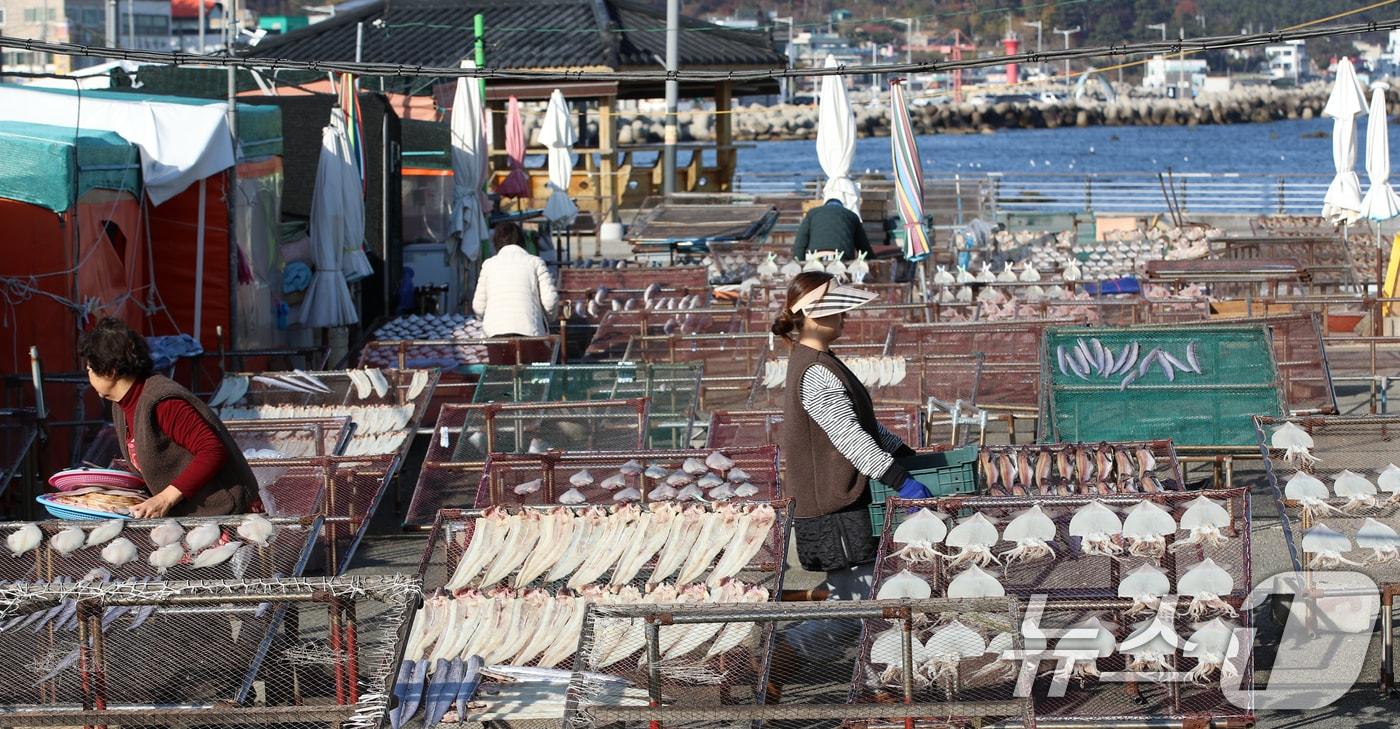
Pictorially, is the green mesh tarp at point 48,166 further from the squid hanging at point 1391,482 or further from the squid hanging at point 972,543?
the squid hanging at point 1391,482

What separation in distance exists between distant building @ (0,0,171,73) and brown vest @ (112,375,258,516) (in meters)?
59.9

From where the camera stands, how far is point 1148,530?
6367 mm

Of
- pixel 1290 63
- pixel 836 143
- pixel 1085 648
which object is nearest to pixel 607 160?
pixel 836 143

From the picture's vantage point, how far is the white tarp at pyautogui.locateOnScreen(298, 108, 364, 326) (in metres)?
14.3

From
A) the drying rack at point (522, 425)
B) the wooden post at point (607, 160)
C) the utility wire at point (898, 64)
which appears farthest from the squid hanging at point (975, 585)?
the wooden post at point (607, 160)

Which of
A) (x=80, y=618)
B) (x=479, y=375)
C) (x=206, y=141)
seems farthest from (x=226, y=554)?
(x=206, y=141)

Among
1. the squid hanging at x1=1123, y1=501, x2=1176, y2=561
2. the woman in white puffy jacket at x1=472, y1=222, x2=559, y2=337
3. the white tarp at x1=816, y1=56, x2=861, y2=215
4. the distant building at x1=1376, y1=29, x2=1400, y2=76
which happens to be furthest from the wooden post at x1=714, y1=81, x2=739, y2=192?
the distant building at x1=1376, y1=29, x2=1400, y2=76

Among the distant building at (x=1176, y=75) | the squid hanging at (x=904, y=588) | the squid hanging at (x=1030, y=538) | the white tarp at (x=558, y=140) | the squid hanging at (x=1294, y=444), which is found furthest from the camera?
the distant building at (x=1176, y=75)

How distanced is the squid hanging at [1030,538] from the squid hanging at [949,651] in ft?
3.17

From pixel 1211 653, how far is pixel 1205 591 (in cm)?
31

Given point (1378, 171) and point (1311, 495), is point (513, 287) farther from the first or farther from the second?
point (1378, 171)

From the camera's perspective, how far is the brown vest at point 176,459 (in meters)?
6.62

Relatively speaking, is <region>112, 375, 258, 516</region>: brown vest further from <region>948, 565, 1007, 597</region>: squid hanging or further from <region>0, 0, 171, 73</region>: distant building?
<region>0, 0, 171, 73</region>: distant building

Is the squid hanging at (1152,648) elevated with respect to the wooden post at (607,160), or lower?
lower
